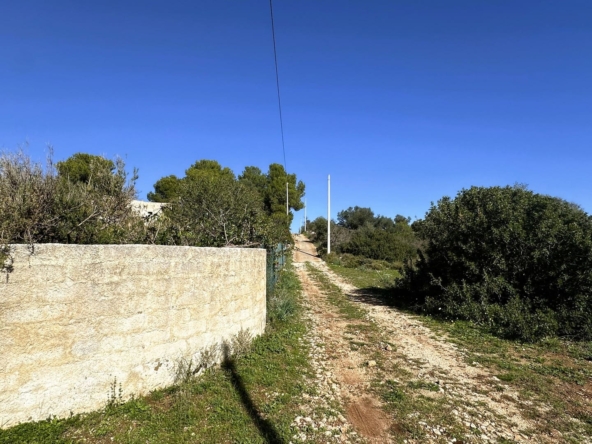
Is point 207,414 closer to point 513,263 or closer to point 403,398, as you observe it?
point 403,398

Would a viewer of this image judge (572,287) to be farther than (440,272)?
No

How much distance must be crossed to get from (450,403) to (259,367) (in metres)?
2.68

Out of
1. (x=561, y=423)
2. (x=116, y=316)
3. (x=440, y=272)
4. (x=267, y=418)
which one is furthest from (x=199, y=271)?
(x=440, y=272)

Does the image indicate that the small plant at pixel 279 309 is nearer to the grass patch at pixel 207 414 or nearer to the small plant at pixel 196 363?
the grass patch at pixel 207 414

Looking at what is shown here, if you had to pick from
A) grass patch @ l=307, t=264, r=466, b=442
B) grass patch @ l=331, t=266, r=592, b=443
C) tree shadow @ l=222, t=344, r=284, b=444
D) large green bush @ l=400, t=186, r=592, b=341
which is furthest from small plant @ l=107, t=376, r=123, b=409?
large green bush @ l=400, t=186, r=592, b=341

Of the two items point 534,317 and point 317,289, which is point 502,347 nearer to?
point 534,317

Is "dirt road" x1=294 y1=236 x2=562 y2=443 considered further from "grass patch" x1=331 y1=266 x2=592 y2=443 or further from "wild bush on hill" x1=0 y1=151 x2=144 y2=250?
"wild bush on hill" x1=0 y1=151 x2=144 y2=250

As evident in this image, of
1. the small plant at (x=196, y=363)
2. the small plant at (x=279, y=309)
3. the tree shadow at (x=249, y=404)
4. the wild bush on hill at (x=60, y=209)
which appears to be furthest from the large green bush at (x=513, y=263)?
the wild bush on hill at (x=60, y=209)

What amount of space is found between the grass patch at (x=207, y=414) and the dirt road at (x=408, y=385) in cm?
40

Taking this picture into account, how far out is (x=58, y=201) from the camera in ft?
13.2

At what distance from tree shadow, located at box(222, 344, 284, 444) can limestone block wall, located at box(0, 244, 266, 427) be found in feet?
2.02

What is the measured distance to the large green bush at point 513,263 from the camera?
749 cm

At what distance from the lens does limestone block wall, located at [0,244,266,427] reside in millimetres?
3139

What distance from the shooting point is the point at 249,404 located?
4.09m
